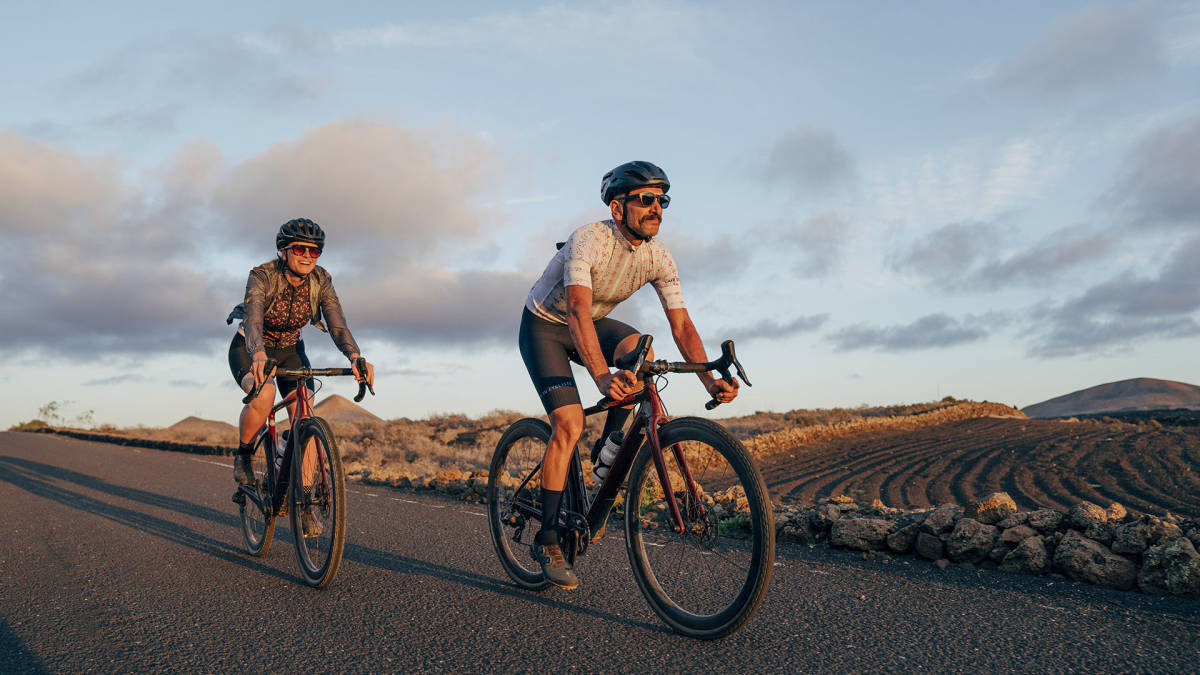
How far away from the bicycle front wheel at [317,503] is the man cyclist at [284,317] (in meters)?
0.56

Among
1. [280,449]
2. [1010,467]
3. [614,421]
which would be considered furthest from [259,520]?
[1010,467]

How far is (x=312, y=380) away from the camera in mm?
5543

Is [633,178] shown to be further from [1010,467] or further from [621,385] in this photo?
[1010,467]

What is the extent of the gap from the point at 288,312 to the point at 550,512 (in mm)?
2734

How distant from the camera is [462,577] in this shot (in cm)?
491

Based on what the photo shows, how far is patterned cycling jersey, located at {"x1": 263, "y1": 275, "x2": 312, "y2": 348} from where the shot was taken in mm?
5641

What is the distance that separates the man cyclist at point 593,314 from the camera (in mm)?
3967

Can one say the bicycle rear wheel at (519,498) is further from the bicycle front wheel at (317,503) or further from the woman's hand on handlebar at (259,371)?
the woman's hand on handlebar at (259,371)

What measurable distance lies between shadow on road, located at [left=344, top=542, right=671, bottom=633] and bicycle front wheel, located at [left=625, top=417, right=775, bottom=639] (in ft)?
0.75

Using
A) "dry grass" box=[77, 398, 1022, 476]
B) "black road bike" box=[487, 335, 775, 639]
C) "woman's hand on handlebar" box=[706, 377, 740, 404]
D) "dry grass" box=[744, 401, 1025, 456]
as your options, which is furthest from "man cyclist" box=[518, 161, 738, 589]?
"dry grass" box=[744, 401, 1025, 456]

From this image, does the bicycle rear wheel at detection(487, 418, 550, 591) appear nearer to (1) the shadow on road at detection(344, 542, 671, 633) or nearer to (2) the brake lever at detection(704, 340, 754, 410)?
(1) the shadow on road at detection(344, 542, 671, 633)

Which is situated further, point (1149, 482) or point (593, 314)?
point (1149, 482)

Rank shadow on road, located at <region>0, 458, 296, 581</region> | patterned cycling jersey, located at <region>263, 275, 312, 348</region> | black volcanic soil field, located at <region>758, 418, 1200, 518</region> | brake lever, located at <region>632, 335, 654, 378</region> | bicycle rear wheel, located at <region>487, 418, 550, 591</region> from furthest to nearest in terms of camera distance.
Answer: black volcanic soil field, located at <region>758, 418, 1200, 518</region> < shadow on road, located at <region>0, 458, 296, 581</region> < patterned cycling jersey, located at <region>263, 275, 312, 348</region> < bicycle rear wheel, located at <region>487, 418, 550, 591</region> < brake lever, located at <region>632, 335, 654, 378</region>

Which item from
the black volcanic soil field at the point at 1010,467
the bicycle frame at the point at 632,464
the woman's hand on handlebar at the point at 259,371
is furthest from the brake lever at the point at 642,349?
the black volcanic soil field at the point at 1010,467
